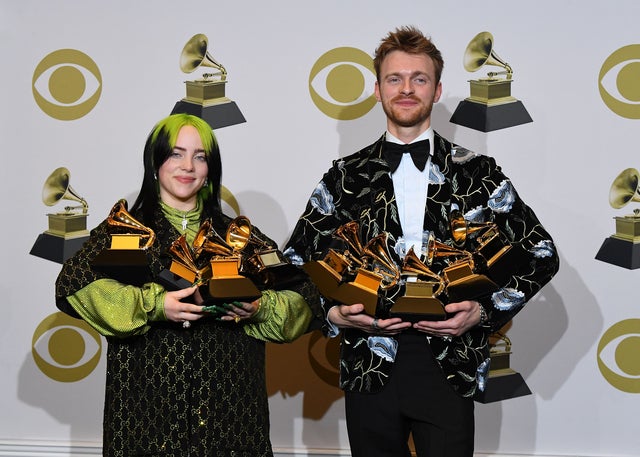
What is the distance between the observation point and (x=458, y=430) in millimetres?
2389

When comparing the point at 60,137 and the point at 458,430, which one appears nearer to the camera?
the point at 458,430

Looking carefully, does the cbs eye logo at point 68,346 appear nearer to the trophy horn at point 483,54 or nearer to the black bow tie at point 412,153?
the black bow tie at point 412,153

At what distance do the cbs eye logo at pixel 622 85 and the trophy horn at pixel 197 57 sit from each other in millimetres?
1337

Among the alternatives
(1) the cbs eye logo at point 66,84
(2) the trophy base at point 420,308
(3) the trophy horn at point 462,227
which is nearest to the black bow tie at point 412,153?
(3) the trophy horn at point 462,227

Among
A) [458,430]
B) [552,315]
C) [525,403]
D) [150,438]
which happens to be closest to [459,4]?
[552,315]

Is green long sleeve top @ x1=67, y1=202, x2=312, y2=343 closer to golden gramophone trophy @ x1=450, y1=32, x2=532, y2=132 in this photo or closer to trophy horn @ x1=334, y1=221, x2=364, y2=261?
trophy horn @ x1=334, y1=221, x2=364, y2=261

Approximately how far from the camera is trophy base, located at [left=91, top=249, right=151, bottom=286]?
7.57 feet

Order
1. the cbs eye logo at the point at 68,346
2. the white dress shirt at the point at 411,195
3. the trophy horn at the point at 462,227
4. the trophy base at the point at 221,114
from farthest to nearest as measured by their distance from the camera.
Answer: the cbs eye logo at the point at 68,346, the trophy base at the point at 221,114, the white dress shirt at the point at 411,195, the trophy horn at the point at 462,227

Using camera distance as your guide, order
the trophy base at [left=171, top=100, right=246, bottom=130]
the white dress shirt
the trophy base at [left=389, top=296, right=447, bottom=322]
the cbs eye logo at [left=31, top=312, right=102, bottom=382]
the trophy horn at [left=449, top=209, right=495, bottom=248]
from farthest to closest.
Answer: the cbs eye logo at [left=31, top=312, right=102, bottom=382] → the trophy base at [left=171, top=100, right=246, bottom=130] → the white dress shirt → the trophy horn at [left=449, top=209, right=495, bottom=248] → the trophy base at [left=389, top=296, right=447, bottom=322]

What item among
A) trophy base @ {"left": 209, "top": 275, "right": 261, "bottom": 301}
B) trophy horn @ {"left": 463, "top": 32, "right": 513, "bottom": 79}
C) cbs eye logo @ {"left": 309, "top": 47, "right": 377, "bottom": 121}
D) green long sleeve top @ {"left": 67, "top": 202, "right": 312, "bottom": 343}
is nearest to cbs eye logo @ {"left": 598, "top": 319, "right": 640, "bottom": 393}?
trophy horn @ {"left": 463, "top": 32, "right": 513, "bottom": 79}

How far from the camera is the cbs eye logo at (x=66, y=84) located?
11.7 ft

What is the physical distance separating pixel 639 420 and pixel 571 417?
0.77 ft

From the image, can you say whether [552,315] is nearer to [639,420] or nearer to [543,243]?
[639,420]

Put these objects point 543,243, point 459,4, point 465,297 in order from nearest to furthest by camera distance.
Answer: point 465,297
point 543,243
point 459,4
